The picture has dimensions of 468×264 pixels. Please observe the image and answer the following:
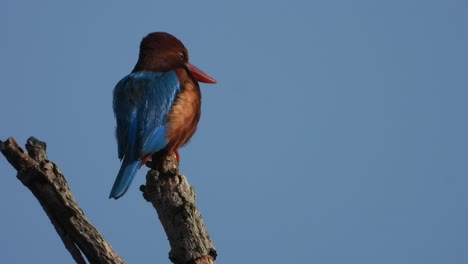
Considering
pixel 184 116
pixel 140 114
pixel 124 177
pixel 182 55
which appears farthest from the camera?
pixel 182 55

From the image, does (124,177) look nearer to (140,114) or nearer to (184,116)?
(140,114)

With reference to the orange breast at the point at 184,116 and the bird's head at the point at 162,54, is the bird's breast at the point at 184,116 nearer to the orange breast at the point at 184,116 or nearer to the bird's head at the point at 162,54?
the orange breast at the point at 184,116

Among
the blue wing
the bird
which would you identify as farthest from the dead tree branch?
the blue wing

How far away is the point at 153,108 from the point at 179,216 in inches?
92.4

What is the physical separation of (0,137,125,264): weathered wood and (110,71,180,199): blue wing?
5.62 ft

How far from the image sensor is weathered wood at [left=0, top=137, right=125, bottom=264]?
4430mm

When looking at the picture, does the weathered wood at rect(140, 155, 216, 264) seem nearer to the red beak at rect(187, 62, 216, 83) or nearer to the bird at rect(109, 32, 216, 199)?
the bird at rect(109, 32, 216, 199)

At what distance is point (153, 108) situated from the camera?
7207 millimetres

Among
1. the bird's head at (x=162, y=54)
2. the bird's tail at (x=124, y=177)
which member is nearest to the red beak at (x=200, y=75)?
the bird's head at (x=162, y=54)

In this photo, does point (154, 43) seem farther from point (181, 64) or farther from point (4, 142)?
point (4, 142)

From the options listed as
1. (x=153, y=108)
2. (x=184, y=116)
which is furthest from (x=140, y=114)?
(x=184, y=116)

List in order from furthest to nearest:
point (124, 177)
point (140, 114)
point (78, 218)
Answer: point (140, 114), point (124, 177), point (78, 218)

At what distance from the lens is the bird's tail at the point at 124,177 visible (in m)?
6.14

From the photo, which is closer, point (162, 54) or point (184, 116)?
point (184, 116)
